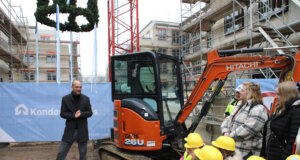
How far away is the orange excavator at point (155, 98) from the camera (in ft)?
14.5

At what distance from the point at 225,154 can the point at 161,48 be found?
3345 centimetres

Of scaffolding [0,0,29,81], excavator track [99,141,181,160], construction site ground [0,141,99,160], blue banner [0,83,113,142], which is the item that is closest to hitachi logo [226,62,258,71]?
excavator track [99,141,181,160]

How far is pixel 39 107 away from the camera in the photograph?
7234 mm

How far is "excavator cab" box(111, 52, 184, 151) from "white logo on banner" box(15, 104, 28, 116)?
352 centimetres

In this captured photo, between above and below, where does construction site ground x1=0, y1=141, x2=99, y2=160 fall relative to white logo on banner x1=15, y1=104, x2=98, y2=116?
below

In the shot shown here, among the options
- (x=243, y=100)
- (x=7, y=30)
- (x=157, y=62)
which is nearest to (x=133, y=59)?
(x=157, y=62)

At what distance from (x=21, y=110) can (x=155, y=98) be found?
4.57 metres

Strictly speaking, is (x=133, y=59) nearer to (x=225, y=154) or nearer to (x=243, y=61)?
(x=243, y=61)

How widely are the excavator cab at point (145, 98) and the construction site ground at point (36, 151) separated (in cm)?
215

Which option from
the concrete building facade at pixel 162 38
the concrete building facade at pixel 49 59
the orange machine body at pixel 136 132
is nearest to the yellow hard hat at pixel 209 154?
the orange machine body at pixel 136 132

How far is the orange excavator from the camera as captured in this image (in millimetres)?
4430

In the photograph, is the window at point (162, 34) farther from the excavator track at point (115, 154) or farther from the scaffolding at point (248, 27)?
the excavator track at point (115, 154)

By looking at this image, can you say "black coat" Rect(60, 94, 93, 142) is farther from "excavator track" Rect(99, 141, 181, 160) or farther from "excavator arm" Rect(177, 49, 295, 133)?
"excavator arm" Rect(177, 49, 295, 133)

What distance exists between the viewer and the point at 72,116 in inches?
173
